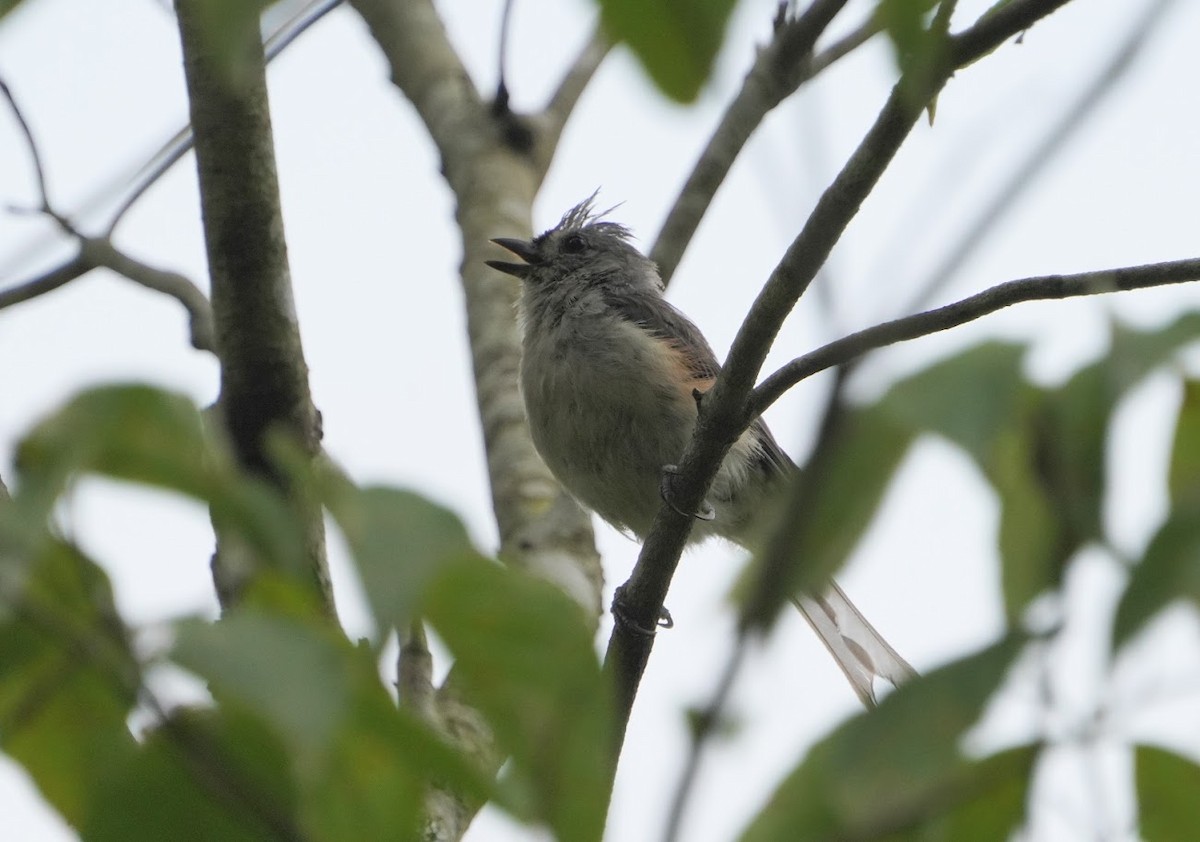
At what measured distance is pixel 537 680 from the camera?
46.2 inches

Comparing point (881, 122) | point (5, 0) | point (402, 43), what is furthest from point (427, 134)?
point (5, 0)

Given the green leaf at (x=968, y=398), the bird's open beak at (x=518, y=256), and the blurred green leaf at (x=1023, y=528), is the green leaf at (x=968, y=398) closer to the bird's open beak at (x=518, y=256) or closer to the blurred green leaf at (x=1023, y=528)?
the blurred green leaf at (x=1023, y=528)

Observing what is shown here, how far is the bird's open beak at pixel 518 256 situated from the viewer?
6016 millimetres

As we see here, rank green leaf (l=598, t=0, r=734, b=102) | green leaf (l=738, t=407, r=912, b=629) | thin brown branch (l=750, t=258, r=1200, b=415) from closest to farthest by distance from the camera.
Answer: green leaf (l=738, t=407, r=912, b=629)
green leaf (l=598, t=0, r=734, b=102)
thin brown branch (l=750, t=258, r=1200, b=415)

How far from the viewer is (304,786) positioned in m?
1.16

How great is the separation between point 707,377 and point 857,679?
55.8 inches

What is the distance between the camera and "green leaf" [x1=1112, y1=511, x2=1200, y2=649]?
1.02m

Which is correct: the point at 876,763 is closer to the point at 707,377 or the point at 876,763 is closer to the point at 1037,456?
the point at 1037,456

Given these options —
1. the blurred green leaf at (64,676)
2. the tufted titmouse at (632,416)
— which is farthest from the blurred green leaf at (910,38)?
the tufted titmouse at (632,416)

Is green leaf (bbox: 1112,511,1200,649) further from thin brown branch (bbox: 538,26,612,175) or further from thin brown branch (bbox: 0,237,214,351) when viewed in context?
thin brown branch (bbox: 538,26,612,175)

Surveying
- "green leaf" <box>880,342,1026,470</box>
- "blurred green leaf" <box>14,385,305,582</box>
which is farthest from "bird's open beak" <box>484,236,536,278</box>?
"green leaf" <box>880,342,1026,470</box>

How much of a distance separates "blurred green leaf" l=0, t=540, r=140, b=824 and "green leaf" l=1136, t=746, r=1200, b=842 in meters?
0.93

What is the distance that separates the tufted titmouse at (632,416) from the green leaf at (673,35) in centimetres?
428

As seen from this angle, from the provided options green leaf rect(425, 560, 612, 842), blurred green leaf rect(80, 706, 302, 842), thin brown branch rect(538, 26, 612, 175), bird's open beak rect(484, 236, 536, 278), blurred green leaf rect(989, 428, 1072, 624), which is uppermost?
thin brown branch rect(538, 26, 612, 175)
